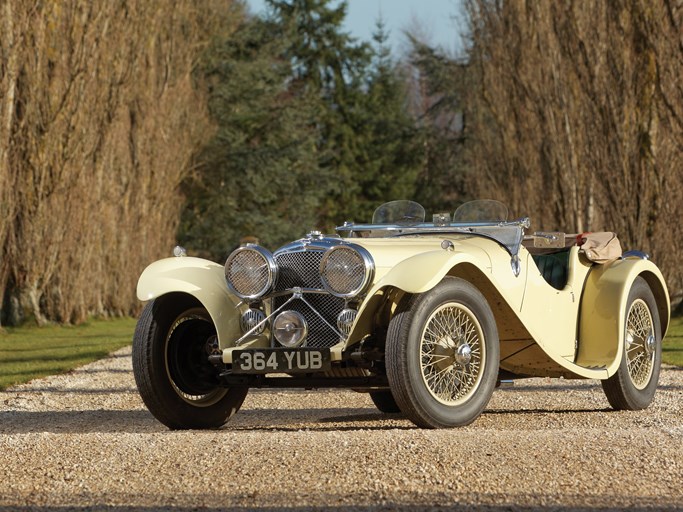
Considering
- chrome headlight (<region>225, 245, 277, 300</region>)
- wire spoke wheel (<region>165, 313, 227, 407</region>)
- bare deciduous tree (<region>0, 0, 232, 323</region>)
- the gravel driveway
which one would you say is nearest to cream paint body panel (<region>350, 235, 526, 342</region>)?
chrome headlight (<region>225, 245, 277, 300</region>)

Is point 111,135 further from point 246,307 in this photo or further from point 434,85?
point 434,85

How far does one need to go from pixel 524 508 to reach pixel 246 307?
3.16m

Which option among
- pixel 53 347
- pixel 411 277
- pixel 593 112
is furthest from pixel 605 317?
pixel 593 112

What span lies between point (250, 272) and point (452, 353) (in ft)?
4.13

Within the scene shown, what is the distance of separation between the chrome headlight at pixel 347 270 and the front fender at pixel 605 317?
2.07 metres

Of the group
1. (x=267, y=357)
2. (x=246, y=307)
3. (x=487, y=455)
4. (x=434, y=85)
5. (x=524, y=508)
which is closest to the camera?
(x=524, y=508)

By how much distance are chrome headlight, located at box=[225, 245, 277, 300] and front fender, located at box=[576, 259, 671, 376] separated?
2.35 metres

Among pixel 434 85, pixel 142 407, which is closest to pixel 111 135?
pixel 142 407

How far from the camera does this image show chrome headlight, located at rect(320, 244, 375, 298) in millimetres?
6945

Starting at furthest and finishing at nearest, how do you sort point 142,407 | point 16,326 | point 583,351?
point 16,326 < point 142,407 < point 583,351

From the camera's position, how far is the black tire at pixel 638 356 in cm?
849

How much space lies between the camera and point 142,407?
9555mm

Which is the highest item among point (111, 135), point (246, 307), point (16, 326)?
point (111, 135)

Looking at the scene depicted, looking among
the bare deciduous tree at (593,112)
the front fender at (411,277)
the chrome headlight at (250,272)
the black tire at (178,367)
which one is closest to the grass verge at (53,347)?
the black tire at (178,367)
